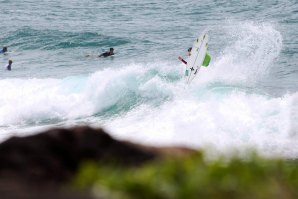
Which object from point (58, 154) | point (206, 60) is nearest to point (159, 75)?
point (206, 60)

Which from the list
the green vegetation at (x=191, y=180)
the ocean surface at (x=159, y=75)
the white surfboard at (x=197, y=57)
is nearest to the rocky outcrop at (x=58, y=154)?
the green vegetation at (x=191, y=180)

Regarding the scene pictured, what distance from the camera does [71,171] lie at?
4.32 m

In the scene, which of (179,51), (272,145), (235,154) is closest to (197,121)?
(272,145)

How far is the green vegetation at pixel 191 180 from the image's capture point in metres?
3.69

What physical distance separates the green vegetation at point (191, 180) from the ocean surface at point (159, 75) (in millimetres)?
3066

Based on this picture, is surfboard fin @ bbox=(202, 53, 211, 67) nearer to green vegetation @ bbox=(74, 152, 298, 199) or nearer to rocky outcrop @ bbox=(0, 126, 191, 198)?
rocky outcrop @ bbox=(0, 126, 191, 198)

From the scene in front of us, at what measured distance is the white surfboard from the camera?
2153 centimetres

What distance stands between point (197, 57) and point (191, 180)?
59.5 ft

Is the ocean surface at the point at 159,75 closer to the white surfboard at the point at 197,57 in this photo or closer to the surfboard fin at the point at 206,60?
the white surfboard at the point at 197,57

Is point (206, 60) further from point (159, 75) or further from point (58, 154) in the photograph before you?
point (58, 154)

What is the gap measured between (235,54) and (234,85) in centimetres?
562

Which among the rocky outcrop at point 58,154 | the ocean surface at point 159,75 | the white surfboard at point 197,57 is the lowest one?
the ocean surface at point 159,75

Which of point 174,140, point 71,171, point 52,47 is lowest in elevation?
point 52,47

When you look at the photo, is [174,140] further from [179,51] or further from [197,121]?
[179,51]
